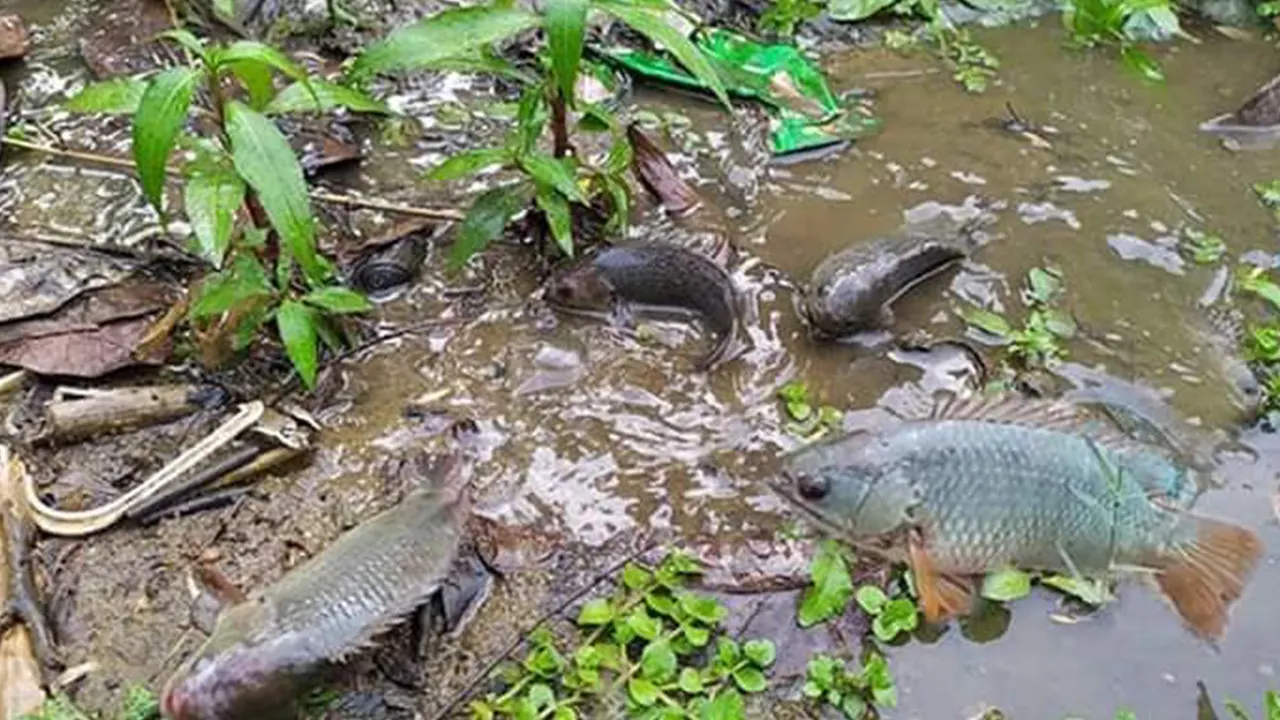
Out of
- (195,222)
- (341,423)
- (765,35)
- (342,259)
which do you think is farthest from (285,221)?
(765,35)

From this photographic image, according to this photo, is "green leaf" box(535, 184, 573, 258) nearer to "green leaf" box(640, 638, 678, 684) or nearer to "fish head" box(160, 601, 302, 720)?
"green leaf" box(640, 638, 678, 684)

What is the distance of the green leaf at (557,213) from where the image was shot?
157 inches

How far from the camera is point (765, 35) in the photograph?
5.83m

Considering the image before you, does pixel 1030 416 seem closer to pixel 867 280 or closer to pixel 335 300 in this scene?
pixel 867 280

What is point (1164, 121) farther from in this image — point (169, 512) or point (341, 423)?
point (169, 512)

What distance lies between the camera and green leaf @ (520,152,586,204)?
154 inches

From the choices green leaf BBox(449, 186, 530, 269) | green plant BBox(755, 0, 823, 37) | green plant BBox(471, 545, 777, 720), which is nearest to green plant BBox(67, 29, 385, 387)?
green leaf BBox(449, 186, 530, 269)

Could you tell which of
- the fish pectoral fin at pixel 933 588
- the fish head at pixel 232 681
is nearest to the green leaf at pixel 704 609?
the fish pectoral fin at pixel 933 588

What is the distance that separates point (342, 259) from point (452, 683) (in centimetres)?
167

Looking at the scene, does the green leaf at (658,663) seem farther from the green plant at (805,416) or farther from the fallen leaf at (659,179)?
the fallen leaf at (659,179)

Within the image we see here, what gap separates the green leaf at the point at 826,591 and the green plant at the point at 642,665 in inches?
5.1

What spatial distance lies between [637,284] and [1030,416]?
1340 mm

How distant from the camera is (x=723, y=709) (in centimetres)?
297

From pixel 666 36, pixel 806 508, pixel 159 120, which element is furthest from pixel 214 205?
pixel 806 508
